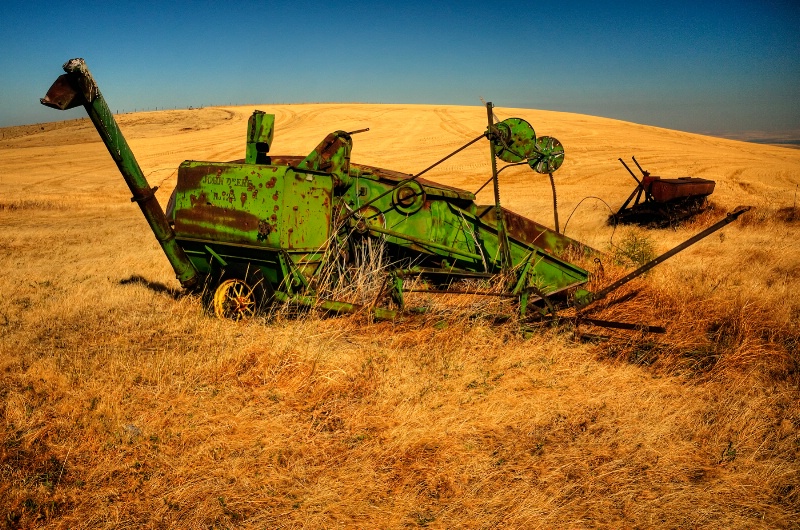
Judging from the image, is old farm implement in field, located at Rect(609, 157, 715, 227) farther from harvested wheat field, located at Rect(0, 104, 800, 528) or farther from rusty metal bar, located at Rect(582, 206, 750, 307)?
rusty metal bar, located at Rect(582, 206, 750, 307)

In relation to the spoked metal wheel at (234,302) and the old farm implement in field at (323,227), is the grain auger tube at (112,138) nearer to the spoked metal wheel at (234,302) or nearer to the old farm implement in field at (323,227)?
the old farm implement in field at (323,227)

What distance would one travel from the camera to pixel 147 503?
3127 millimetres

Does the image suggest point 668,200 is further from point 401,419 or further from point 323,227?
point 401,419

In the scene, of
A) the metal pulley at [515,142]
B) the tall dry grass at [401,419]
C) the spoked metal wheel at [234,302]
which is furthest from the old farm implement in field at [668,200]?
the spoked metal wheel at [234,302]

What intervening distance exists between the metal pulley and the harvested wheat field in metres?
1.88

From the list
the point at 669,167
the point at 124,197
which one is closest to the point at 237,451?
the point at 124,197

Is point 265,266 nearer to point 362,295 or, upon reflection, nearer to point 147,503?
point 362,295

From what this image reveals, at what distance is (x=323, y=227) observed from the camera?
18.7ft

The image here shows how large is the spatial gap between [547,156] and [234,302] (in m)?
3.89

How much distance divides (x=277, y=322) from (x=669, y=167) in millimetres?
18835

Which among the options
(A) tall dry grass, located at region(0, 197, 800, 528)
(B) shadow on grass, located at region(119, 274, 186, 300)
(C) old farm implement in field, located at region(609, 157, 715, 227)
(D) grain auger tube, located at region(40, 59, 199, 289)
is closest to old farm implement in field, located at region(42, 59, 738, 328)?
(D) grain auger tube, located at region(40, 59, 199, 289)

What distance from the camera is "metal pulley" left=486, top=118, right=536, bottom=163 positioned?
19.4 ft

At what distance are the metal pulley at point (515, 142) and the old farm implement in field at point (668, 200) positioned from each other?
557cm

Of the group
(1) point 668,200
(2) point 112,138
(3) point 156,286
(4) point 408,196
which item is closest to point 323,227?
(4) point 408,196
